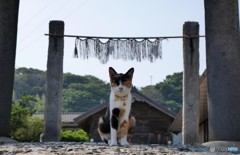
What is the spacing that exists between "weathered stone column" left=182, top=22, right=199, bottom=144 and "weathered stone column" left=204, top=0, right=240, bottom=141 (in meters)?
2.16

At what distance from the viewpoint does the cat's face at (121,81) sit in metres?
6.38

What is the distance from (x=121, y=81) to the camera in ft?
20.9

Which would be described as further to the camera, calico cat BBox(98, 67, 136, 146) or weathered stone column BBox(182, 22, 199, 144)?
weathered stone column BBox(182, 22, 199, 144)

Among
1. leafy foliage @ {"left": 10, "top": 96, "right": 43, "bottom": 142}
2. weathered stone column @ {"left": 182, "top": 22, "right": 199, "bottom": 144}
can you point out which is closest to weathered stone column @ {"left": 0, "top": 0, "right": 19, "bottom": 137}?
weathered stone column @ {"left": 182, "top": 22, "right": 199, "bottom": 144}

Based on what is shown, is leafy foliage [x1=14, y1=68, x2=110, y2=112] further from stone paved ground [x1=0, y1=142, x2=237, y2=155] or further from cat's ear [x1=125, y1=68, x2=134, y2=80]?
stone paved ground [x1=0, y1=142, x2=237, y2=155]

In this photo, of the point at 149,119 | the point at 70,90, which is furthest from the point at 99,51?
the point at 70,90

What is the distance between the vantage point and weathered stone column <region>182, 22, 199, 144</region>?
364 inches

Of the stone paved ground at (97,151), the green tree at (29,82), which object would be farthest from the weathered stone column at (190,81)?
the green tree at (29,82)

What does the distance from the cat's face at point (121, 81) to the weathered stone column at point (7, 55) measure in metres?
2.19

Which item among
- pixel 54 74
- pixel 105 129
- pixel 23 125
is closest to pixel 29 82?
pixel 23 125

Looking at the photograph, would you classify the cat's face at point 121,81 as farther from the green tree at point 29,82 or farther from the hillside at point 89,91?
the green tree at point 29,82

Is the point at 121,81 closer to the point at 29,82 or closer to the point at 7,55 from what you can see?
the point at 7,55

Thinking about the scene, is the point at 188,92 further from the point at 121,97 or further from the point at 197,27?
the point at 121,97

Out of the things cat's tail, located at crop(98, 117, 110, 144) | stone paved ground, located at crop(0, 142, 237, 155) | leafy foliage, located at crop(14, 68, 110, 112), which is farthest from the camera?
leafy foliage, located at crop(14, 68, 110, 112)
